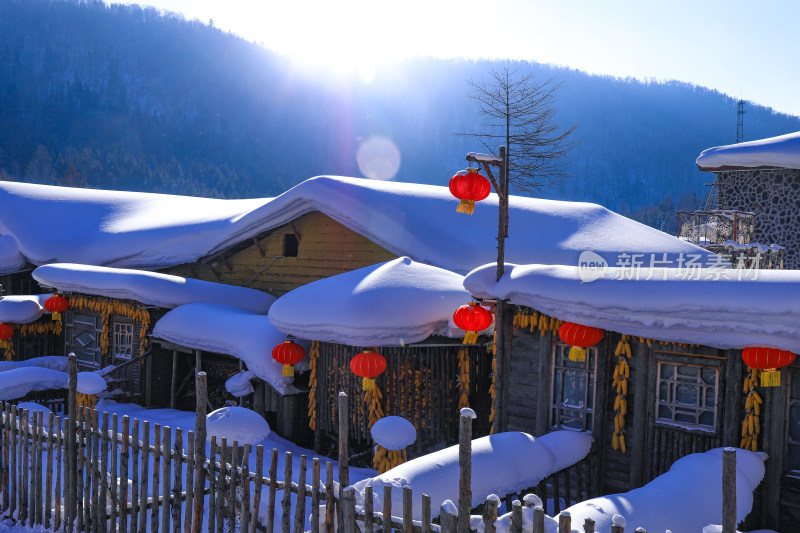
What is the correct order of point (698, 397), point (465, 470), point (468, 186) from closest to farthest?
point (465, 470), point (698, 397), point (468, 186)

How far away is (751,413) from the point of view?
740 cm

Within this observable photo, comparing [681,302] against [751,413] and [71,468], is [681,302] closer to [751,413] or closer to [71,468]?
[751,413]

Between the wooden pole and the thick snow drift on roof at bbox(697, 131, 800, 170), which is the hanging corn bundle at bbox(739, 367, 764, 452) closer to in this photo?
the wooden pole

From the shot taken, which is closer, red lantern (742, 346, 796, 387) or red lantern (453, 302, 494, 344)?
red lantern (742, 346, 796, 387)

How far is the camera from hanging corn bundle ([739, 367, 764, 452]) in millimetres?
7332

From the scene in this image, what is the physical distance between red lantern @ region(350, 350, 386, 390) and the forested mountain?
71427 mm

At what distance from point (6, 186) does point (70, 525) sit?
20.5 meters

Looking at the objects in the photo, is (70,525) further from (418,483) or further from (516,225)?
(516,225)

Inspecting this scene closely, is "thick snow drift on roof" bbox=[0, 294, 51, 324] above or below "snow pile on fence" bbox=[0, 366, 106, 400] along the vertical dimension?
above

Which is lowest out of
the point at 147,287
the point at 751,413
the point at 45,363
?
the point at 45,363

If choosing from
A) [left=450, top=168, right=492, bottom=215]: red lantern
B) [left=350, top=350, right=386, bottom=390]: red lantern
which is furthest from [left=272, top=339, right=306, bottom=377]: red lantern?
[left=450, top=168, right=492, bottom=215]: red lantern

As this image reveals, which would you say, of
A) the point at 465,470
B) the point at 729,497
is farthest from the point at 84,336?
the point at 729,497

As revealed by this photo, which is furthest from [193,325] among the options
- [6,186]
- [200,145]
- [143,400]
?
[200,145]

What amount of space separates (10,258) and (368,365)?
1535 cm
